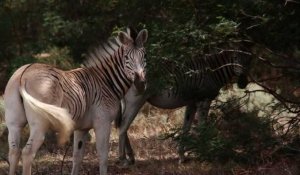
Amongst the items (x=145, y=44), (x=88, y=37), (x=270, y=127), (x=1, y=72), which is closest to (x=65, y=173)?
(x=145, y=44)

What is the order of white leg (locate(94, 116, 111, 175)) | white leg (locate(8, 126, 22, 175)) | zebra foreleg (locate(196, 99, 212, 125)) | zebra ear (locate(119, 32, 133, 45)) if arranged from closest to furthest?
white leg (locate(8, 126, 22, 175)), white leg (locate(94, 116, 111, 175)), zebra ear (locate(119, 32, 133, 45)), zebra foreleg (locate(196, 99, 212, 125))

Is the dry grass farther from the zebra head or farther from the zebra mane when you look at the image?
the zebra head

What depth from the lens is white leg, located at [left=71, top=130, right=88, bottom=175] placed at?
344 inches

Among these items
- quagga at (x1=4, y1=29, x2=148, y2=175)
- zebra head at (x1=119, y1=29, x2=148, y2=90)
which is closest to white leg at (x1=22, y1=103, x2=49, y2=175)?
quagga at (x1=4, y1=29, x2=148, y2=175)

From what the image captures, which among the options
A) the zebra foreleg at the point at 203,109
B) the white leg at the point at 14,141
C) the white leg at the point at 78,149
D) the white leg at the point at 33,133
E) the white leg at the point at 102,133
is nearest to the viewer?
the white leg at the point at 33,133

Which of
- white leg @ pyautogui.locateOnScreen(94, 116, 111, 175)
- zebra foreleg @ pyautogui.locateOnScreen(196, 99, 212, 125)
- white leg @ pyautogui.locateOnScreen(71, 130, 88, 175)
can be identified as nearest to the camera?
white leg @ pyautogui.locateOnScreen(94, 116, 111, 175)

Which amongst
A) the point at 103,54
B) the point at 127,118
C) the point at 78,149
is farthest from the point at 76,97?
the point at 127,118

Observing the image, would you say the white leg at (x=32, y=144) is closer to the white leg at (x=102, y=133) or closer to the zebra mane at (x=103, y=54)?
the white leg at (x=102, y=133)

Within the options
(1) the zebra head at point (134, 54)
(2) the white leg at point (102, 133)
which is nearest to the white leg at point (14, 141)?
(2) the white leg at point (102, 133)

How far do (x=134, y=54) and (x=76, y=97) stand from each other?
3.65ft

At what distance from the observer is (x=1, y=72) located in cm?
1962

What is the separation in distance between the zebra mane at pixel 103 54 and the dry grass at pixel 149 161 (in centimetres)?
135

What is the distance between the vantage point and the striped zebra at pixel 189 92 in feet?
34.7

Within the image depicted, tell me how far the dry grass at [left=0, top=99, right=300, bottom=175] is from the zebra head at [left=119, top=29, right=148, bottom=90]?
145 centimetres
